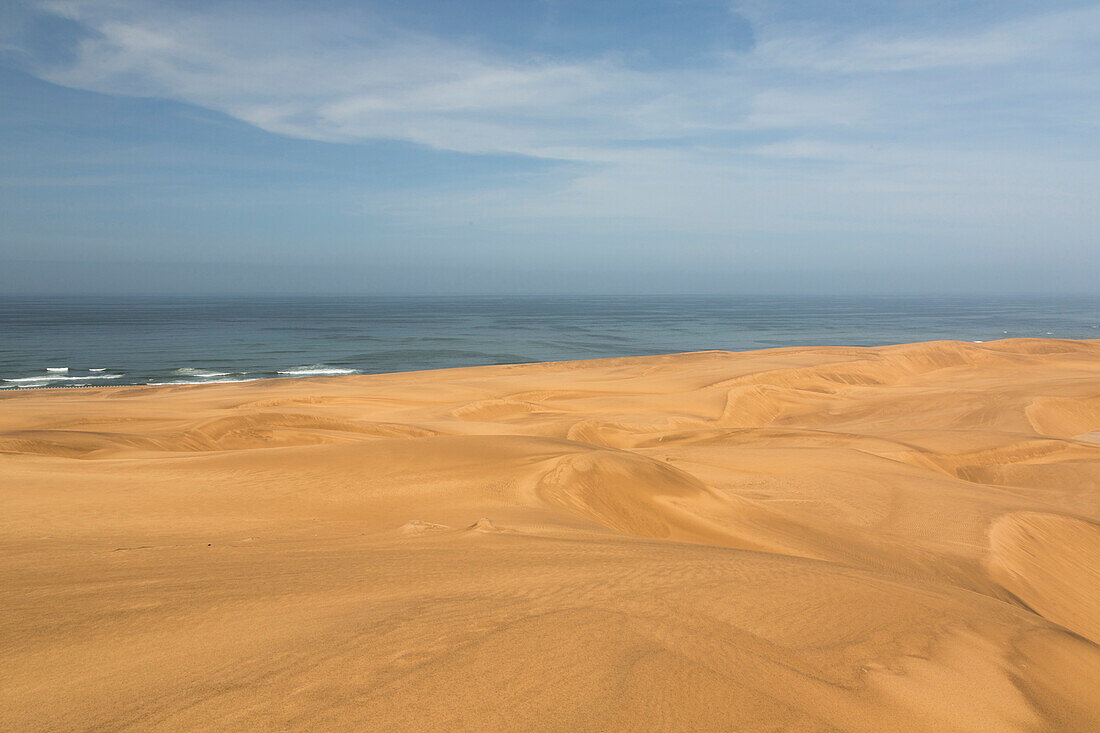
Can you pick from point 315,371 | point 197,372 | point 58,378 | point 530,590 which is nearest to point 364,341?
point 315,371

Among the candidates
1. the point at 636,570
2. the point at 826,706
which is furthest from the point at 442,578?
the point at 826,706

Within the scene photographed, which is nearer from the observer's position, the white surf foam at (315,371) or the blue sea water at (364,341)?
the white surf foam at (315,371)

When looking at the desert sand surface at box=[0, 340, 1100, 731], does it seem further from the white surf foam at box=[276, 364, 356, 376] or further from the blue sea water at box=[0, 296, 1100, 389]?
the blue sea water at box=[0, 296, 1100, 389]

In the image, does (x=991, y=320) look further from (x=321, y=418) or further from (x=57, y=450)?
(x=57, y=450)

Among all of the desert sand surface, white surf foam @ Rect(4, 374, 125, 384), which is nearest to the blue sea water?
white surf foam @ Rect(4, 374, 125, 384)

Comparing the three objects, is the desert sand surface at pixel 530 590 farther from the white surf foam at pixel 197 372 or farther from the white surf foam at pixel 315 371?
the white surf foam at pixel 197 372

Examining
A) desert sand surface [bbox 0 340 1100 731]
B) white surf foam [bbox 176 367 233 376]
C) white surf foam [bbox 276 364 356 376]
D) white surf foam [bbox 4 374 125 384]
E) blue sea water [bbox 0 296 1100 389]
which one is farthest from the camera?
blue sea water [bbox 0 296 1100 389]

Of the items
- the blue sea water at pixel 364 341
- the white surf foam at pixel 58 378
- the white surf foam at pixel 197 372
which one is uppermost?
the blue sea water at pixel 364 341

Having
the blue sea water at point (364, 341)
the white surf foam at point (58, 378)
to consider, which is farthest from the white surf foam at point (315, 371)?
the white surf foam at point (58, 378)

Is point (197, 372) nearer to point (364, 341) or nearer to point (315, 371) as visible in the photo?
point (315, 371)
